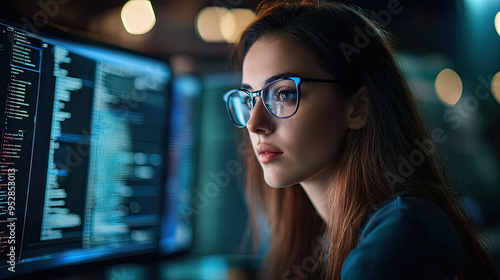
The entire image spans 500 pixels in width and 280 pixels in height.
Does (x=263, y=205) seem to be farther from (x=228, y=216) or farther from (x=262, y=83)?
(x=262, y=83)

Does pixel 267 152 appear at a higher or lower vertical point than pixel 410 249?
higher

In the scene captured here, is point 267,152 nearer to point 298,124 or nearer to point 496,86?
point 298,124

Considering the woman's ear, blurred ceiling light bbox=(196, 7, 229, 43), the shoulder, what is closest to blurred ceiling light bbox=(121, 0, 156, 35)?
blurred ceiling light bbox=(196, 7, 229, 43)

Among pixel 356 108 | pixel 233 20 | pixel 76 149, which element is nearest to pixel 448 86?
pixel 233 20

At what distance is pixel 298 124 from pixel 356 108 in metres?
0.16

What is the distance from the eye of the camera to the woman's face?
0.79 metres

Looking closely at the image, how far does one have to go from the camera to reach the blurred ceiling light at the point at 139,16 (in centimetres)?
160

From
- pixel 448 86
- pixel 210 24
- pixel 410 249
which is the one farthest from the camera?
pixel 448 86

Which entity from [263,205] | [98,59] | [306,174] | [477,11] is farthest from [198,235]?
[477,11]

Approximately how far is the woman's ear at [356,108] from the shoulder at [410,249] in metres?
0.26

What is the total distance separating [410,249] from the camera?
53 centimetres

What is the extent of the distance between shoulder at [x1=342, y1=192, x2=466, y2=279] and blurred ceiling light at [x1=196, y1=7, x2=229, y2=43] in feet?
3.75

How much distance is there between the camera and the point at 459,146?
185 centimetres

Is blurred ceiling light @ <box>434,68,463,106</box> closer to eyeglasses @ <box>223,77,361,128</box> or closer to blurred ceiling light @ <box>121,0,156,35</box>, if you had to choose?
eyeglasses @ <box>223,77,361,128</box>
